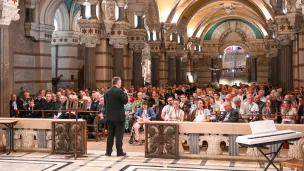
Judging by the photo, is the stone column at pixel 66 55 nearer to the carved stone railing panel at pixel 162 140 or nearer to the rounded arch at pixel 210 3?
the rounded arch at pixel 210 3

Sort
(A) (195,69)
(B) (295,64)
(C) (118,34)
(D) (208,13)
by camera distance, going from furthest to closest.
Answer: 1. (A) (195,69)
2. (D) (208,13)
3. (B) (295,64)
4. (C) (118,34)

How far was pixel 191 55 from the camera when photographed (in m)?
38.8

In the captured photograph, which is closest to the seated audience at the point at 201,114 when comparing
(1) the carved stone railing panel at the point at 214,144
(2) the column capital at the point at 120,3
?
(1) the carved stone railing panel at the point at 214,144

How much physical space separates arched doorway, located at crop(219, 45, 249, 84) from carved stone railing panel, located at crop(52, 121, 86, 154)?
3798 cm

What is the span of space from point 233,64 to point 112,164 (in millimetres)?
39748

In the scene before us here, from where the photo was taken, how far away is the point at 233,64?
151 ft

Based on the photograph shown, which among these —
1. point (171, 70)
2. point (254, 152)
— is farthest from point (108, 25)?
point (171, 70)

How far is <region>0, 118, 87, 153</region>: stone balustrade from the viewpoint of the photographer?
8328 millimetres

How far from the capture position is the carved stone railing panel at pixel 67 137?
8266 mm

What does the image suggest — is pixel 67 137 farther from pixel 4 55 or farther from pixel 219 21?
pixel 219 21

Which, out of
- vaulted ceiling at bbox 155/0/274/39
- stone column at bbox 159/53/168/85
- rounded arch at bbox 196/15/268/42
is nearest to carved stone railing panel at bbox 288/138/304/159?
vaulted ceiling at bbox 155/0/274/39

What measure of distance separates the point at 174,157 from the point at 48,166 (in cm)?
226

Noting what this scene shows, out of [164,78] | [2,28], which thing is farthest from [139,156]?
[164,78]

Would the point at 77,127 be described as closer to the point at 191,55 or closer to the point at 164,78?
the point at 164,78
